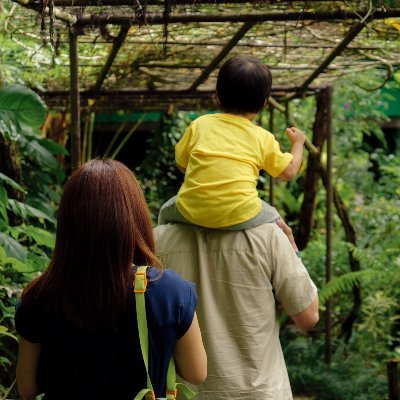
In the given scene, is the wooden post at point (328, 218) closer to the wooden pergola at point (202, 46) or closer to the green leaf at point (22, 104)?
the wooden pergola at point (202, 46)

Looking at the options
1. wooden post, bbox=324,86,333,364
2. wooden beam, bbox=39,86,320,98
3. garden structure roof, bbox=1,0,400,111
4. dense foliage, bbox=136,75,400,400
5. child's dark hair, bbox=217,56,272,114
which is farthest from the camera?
wooden beam, bbox=39,86,320,98

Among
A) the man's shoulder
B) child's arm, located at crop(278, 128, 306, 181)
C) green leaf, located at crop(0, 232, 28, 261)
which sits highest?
child's arm, located at crop(278, 128, 306, 181)

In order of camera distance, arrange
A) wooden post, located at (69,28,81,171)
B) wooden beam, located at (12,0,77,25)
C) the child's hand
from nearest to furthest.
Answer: the child's hand < wooden beam, located at (12,0,77,25) < wooden post, located at (69,28,81,171)

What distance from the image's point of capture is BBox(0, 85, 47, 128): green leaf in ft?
15.9

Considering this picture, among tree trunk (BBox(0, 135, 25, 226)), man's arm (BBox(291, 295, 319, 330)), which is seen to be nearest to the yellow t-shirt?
man's arm (BBox(291, 295, 319, 330))

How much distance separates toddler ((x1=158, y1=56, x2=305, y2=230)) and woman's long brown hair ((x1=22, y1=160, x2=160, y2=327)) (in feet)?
2.73

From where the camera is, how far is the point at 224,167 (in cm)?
296

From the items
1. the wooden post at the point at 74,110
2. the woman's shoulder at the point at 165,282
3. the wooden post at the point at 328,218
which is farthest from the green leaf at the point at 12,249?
the wooden post at the point at 328,218

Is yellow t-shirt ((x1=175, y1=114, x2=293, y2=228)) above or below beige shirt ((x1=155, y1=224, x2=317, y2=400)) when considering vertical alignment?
above

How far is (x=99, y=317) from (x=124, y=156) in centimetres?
1147

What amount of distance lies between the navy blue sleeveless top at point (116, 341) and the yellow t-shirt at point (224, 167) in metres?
0.82

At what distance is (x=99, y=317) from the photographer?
80.9 inches

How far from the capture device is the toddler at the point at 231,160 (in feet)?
9.62

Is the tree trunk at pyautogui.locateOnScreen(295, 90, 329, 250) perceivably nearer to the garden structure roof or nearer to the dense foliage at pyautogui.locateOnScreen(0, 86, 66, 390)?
the garden structure roof
